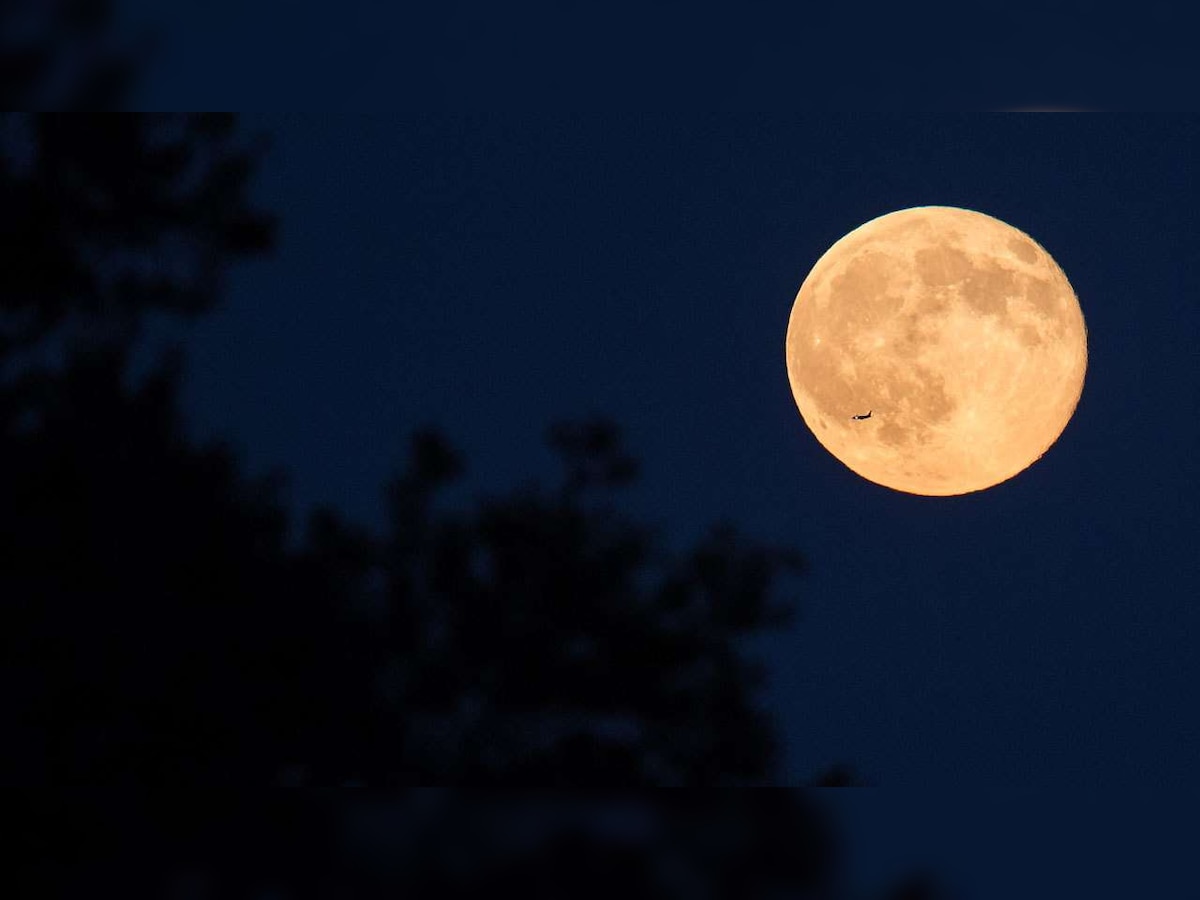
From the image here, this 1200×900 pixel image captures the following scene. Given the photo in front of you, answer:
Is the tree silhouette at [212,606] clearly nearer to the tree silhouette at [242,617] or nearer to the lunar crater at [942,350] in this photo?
the tree silhouette at [242,617]

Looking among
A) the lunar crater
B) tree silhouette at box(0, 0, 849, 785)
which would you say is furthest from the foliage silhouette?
the lunar crater

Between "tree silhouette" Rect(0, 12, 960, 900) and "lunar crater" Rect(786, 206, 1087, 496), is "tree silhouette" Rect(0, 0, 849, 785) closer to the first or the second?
"tree silhouette" Rect(0, 12, 960, 900)

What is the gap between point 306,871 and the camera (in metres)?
5.43

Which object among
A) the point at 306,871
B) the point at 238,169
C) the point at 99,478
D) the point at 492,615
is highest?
the point at 238,169

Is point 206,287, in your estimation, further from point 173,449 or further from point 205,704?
point 205,704

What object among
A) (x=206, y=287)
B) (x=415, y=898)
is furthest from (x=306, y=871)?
(x=206, y=287)

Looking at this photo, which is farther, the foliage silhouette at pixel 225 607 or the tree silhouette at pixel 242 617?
the foliage silhouette at pixel 225 607

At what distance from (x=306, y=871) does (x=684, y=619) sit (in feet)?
24.6

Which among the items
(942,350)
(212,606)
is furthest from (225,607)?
(942,350)

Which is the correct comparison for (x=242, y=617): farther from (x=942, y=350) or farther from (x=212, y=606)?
(x=942, y=350)

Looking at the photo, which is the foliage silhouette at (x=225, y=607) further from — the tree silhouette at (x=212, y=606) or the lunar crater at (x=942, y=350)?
the lunar crater at (x=942, y=350)

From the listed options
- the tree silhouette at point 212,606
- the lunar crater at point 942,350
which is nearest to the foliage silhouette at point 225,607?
the tree silhouette at point 212,606

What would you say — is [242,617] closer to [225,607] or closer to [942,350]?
[225,607]

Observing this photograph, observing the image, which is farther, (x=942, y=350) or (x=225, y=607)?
(x=225, y=607)
